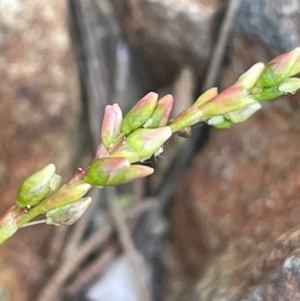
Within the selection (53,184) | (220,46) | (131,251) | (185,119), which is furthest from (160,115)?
(131,251)

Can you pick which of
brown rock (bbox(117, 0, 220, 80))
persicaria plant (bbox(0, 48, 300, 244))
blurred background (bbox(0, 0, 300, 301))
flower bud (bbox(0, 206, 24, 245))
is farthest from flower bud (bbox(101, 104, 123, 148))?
brown rock (bbox(117, 0, 220, 80))

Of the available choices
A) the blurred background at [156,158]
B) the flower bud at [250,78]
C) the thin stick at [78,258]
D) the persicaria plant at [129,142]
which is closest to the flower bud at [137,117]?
the persicaria plant at [129,142]

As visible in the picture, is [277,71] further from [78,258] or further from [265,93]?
[78,258]

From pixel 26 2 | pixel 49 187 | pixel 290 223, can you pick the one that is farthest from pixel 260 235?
pixel 26 2

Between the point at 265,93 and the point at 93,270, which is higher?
the point at 93,270

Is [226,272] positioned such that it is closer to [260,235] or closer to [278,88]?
[260,235]

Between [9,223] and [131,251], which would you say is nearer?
[9,223]

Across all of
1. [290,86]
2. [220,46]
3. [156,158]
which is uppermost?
[220,46]
